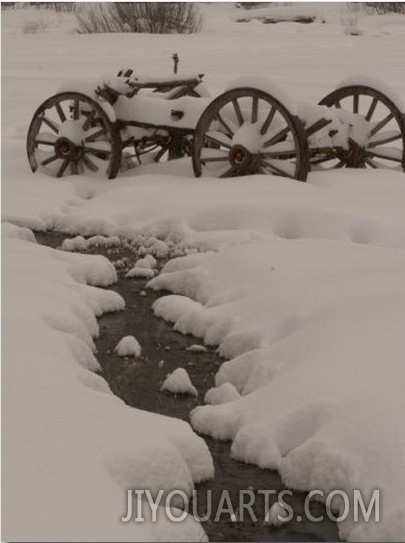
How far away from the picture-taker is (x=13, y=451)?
3078 millimetres

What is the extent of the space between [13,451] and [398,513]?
1279 mm

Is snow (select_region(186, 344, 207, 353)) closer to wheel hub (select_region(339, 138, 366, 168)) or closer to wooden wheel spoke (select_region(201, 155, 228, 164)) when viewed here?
wooden wheel spoke (select_region(201, 155, 228, 164))

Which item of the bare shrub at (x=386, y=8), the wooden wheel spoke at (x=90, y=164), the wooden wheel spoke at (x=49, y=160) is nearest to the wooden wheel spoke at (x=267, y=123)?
the wooden wheel spoke at (x=90, y=164)

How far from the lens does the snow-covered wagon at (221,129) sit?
772cm

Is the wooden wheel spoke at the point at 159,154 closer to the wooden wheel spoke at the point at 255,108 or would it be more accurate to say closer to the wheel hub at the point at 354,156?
the wooden wheel spoke at the point at 255,108

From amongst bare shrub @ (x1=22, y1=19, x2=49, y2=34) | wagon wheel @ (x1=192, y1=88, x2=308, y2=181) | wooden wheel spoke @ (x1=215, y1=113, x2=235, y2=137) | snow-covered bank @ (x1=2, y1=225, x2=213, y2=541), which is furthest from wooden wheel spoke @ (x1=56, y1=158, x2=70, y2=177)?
bare shrub @ (x1=22, y1=19, x2=49, y2=34)

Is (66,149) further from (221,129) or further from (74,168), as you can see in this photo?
(221,129)

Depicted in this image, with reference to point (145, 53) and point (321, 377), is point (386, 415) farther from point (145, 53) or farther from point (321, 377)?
point (145, 53)

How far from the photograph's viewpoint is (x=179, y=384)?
459 cm

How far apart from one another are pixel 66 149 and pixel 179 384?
171 inches

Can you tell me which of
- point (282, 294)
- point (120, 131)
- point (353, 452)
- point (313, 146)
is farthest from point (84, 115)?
point (353, 452)

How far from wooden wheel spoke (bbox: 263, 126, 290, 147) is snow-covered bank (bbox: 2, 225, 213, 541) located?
3116mm

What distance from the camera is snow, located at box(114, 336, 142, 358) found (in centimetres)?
506

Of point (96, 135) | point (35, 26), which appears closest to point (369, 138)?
point (96, 135)
